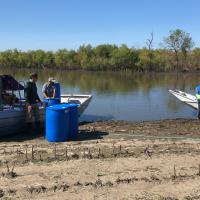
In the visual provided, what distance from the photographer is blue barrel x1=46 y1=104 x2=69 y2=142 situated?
10.2 metres

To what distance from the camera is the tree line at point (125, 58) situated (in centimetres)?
8544

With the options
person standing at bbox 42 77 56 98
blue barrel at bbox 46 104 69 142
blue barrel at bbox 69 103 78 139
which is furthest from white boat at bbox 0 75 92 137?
blue barrel at bbox 69 103 78 139

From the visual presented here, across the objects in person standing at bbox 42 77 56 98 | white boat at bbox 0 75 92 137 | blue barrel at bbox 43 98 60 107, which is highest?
person standing at bbox 42 77 56 98

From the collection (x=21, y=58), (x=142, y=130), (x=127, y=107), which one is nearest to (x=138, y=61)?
(x=21, y=58)

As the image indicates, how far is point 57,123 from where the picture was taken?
10305 mm

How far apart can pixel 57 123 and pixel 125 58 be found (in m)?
76.9

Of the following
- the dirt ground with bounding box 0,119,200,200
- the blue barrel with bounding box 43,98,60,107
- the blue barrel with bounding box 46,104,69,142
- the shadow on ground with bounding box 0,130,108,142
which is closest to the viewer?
the dirt ground with bounding box 0,119,200,200

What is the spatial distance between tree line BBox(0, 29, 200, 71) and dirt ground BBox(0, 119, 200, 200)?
246ft

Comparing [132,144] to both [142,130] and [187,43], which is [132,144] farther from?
[187,43]

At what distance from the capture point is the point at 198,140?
10547 millimetres

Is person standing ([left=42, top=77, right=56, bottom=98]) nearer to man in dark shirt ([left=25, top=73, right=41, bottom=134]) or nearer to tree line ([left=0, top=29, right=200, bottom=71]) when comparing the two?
man in dark shirt ([left=25, top=73, right=41, bottom=134])

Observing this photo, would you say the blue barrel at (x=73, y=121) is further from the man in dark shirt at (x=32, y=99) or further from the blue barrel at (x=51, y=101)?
the blue barrel at (x=51, y=101)

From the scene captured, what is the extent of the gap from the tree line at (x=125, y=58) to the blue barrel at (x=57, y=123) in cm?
7478

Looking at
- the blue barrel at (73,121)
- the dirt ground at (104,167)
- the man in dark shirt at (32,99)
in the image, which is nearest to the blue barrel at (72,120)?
the blue barrel at (73,121)
